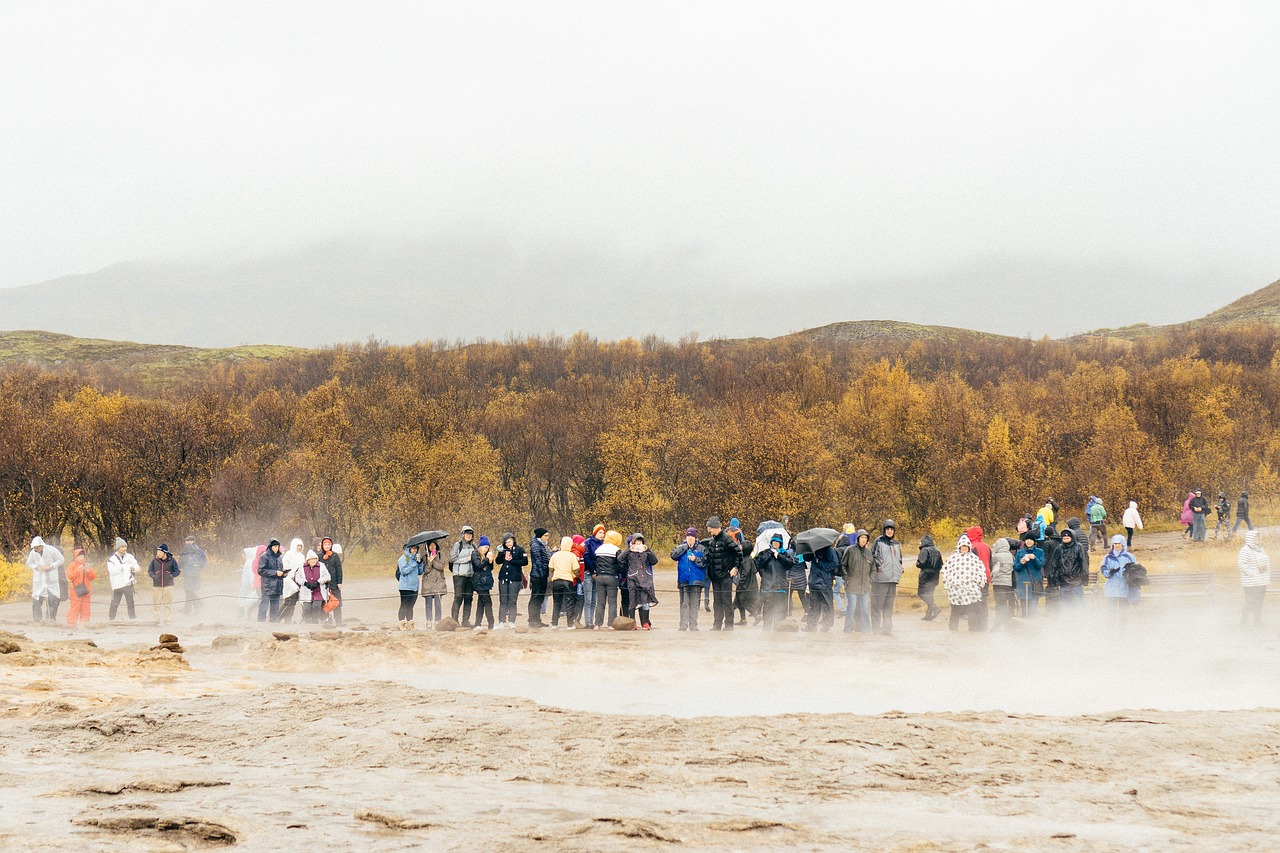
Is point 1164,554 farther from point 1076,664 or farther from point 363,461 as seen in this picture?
point 363,461

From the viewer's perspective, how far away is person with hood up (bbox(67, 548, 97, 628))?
21281mm

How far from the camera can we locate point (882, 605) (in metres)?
18.4

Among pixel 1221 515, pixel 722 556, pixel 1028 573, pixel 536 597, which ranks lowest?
pixel 536 597

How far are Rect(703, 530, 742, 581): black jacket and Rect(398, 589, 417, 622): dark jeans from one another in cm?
509

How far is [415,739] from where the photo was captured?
978cm

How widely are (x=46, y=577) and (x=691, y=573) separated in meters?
12.9

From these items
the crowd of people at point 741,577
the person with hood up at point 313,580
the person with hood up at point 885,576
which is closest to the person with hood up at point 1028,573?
the crowd of people at point 741,577

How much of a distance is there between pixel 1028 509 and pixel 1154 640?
3221 centimetres

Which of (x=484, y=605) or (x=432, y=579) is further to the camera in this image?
(x=484, y=605)

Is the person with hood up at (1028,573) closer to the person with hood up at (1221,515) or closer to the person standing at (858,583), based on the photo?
the person standing at (858,583)

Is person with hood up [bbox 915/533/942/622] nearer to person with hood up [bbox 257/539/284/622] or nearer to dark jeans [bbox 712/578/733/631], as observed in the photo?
dark jeans [bbox 712/578/733/631]

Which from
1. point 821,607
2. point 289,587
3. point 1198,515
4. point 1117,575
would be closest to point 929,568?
point 821,607

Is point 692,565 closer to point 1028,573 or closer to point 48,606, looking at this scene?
point 1028,573

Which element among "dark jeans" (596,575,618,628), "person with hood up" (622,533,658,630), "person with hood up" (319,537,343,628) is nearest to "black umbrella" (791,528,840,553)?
"person with hood up" (622,533,658,630)
